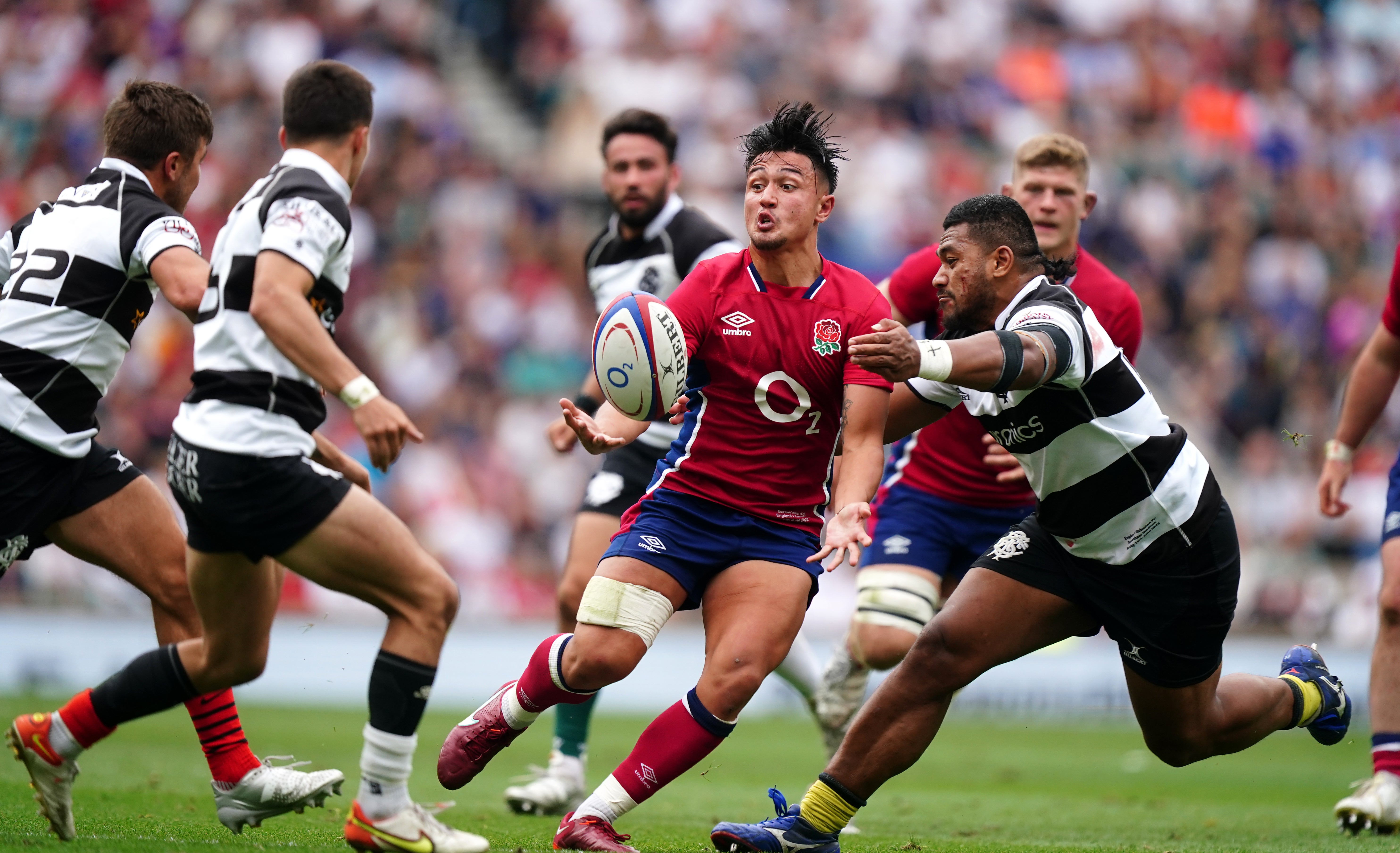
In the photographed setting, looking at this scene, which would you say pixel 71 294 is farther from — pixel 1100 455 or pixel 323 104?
pixel 1100 455

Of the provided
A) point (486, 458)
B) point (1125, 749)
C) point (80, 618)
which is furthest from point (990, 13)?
point (80, 618)

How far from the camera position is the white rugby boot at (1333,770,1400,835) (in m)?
6.09

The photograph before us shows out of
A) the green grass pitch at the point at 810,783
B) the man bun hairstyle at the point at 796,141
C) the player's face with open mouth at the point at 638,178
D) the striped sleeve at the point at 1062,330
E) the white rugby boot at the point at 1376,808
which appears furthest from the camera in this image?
the player's face with open mouth at the point at 638,178

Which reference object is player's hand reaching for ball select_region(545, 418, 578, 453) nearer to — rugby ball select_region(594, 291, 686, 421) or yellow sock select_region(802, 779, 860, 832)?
rugby ball select_region(594, 291, 686, 421)

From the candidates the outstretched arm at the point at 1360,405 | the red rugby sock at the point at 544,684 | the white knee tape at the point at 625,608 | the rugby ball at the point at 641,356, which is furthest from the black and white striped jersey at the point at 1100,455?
the outstretched arm at the point at 1360,405

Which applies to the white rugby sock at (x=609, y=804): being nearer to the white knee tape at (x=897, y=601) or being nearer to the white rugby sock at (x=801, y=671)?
the white knee tape at (x=897, y=601)

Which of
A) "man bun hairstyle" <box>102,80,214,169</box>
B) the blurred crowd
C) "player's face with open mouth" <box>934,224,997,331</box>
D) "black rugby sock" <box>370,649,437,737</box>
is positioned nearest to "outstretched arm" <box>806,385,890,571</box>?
"player's face with open mouth" <box>934,224,997,331</box>

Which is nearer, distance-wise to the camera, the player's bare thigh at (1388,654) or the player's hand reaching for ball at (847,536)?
the player's hand reaching for ball at (847,536)

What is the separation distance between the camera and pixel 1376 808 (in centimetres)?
609

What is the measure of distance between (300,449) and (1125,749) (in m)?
8.34

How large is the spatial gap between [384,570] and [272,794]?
3.89 ft

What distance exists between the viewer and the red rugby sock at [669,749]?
5016 mm

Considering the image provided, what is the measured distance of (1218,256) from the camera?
1650 cm

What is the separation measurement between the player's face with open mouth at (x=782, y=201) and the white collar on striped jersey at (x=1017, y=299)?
0.88 m
